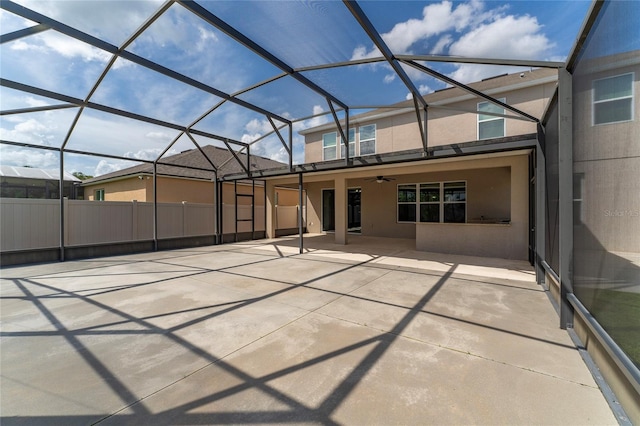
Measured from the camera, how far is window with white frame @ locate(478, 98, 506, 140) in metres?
9.31

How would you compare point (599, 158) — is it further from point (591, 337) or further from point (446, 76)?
point (446, 76)

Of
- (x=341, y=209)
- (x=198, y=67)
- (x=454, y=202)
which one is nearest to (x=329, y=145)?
(x=341, y=209)

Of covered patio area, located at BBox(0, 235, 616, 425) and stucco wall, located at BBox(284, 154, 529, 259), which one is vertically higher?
stucco wall, located at BBox(284, 154, 529, 259)

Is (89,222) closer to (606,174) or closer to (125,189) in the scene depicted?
(125,189)

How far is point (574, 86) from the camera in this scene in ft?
10.1

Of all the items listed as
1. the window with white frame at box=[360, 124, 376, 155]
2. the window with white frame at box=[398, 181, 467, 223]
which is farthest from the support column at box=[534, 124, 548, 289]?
the window with white frame at box=[360, 124, 376, 155]

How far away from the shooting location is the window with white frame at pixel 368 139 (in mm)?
11934

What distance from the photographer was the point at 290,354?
8.70 feet

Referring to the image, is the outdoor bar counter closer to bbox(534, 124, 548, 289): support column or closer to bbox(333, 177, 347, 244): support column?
bbox(534, 124, 548, 289): support column

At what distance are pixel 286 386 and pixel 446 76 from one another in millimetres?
5571

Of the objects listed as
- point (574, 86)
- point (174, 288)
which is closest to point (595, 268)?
point (574, 86)

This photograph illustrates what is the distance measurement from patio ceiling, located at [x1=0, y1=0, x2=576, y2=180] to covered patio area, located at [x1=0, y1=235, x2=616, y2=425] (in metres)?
3.41

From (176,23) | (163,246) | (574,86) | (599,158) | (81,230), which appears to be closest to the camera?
(599,158)

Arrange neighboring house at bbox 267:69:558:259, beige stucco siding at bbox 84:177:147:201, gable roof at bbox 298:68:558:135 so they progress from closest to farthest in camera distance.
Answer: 1. neighboring house at bbox 267:69:558:259
2. gable roof at bbox 298:68:558:135
3. beige stucco siding at bbox 84:177:147:201
